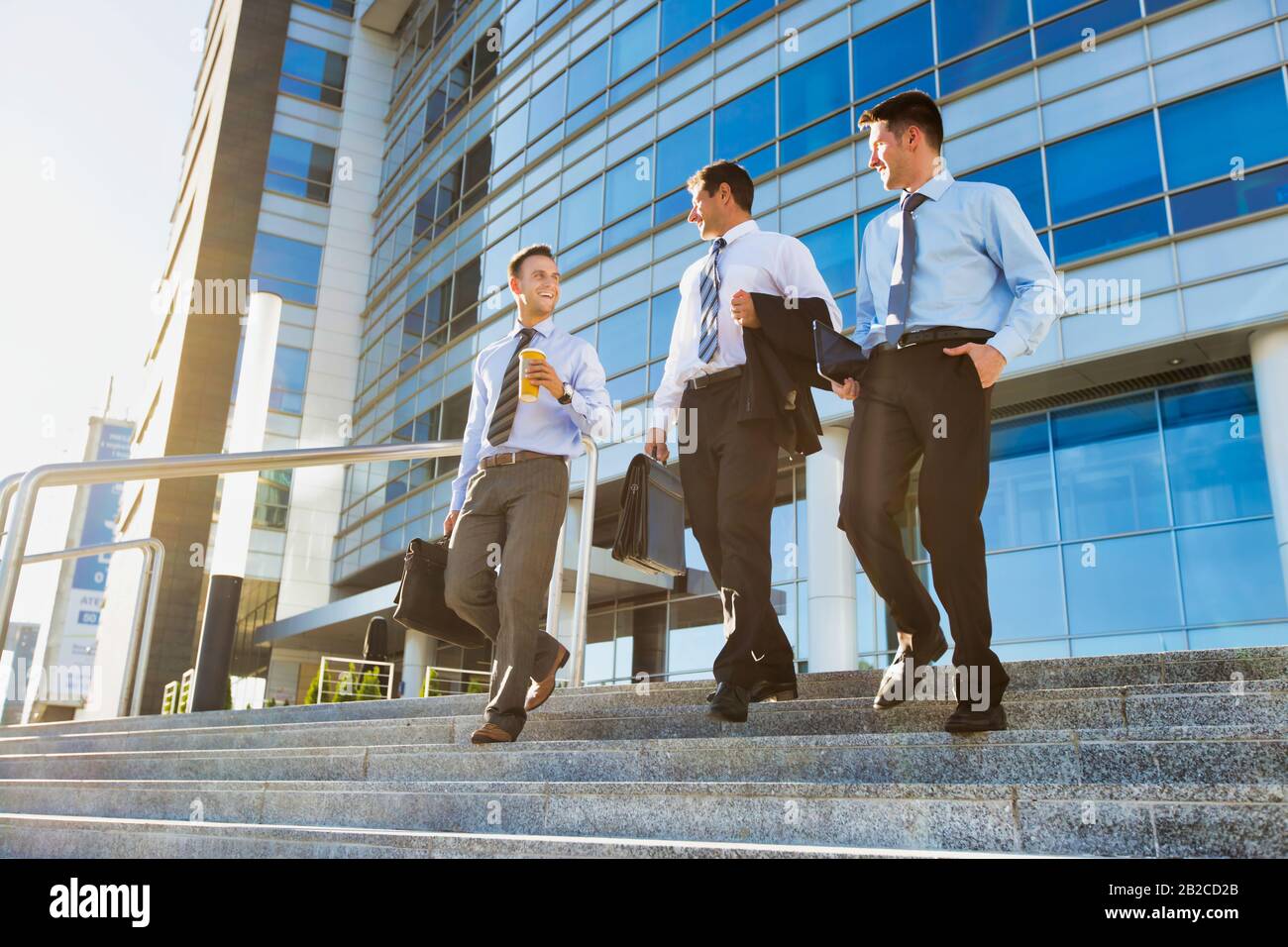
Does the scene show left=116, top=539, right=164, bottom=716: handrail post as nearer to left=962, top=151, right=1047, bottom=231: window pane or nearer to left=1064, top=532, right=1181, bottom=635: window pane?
left=1064, top=532, right=1181, bottom=635: window pane

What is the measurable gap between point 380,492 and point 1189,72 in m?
21.5

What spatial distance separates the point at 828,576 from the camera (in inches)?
597

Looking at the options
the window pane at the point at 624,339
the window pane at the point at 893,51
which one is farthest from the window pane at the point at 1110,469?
the window pane at the point at 624,339

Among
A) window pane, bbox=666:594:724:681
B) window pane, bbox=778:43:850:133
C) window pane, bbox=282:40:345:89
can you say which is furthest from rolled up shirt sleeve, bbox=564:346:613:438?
window pane, bbox=282:40:345:89

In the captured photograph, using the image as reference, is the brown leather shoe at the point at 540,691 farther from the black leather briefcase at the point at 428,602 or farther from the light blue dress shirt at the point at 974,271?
the light blue dress shirt at the point at 974,271

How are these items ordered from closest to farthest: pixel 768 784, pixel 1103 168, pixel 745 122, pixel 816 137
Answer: pixel 768 784, pixel 1103 168, pixel 816 137, pixel 745 122

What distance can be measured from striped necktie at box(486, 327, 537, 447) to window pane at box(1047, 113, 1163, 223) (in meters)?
11.5

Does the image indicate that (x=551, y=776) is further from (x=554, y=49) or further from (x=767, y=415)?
(x=554, y=49)

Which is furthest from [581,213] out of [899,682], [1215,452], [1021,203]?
[899,682]

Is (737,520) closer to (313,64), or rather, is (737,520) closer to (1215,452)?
(1215,452)

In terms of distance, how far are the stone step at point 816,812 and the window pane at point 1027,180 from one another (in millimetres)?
13159

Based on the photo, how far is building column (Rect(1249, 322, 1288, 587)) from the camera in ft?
38.4

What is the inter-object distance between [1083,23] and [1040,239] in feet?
10.2

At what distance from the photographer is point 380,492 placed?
2808 cm
